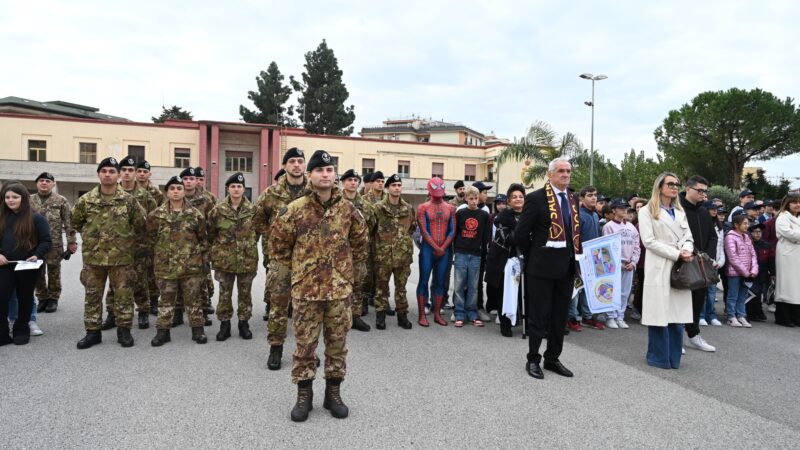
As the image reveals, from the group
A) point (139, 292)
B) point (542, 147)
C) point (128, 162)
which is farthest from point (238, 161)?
point (139, 292)

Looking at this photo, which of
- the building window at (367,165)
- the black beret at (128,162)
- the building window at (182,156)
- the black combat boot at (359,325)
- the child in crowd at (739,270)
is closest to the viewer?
the black combat boot at (359,325)

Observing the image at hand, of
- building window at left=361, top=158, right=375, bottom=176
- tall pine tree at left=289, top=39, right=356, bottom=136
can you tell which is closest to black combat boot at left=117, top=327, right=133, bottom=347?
building window at left=361, top=158, right=375, bottom=176

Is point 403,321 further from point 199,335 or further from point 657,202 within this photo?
point 657,202

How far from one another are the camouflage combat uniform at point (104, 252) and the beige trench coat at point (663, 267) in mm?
5838

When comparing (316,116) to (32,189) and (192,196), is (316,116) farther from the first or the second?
(192,196)

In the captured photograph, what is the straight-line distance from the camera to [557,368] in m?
4.70

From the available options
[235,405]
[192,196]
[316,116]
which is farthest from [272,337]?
[316,116]

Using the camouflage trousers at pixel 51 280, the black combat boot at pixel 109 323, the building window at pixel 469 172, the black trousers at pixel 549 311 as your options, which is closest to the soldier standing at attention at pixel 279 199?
the black combat boot at pixel 109 323

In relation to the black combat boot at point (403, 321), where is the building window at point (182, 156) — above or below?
above

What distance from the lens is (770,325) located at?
734 cm

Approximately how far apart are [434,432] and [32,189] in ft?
134

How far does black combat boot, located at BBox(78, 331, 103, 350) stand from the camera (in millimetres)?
5137

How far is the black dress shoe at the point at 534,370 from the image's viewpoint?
14.8 feet

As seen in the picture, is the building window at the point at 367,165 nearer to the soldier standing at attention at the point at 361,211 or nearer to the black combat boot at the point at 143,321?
the soldier standing at attention at the point at 361,211
